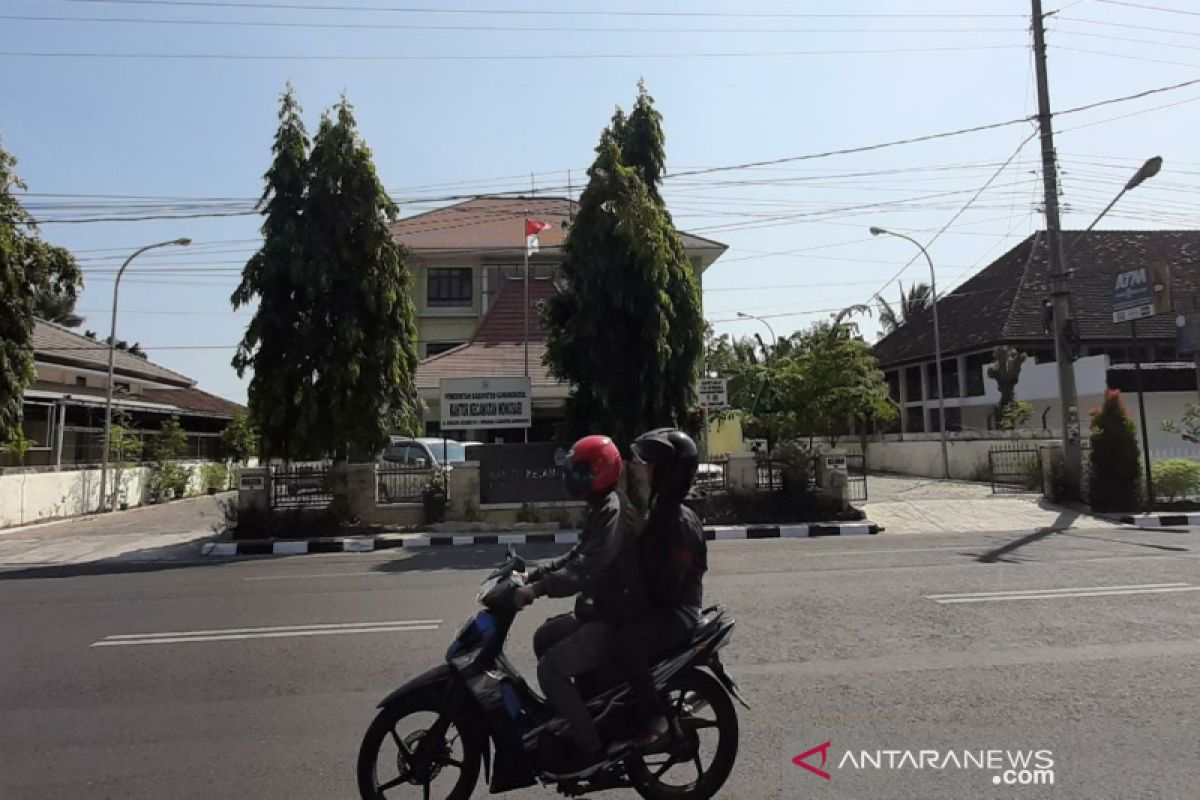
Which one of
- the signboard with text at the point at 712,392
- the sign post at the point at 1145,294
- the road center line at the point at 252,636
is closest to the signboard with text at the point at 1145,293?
the sign post at the point at 1145,294

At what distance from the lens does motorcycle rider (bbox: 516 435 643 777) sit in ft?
11.2

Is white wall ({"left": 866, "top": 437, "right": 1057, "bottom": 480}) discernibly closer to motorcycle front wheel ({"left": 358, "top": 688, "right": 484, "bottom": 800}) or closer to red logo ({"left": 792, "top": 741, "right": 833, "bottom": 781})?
red logo ({"left": 792, "top": 741, "right": 833, "bottom": 781})

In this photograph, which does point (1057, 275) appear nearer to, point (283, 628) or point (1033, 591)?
point (1033, 591)

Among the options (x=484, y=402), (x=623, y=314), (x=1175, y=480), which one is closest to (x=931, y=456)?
(x=1175, y=480)

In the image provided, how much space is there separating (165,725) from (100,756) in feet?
1.56

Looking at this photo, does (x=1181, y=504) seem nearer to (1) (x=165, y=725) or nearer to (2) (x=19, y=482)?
(1) (x=165, y=725)

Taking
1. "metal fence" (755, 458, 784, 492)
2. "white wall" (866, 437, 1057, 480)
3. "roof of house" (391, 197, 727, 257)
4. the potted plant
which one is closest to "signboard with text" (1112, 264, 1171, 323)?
"white wall" (866, 437, 1057, 480)

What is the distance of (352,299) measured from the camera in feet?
53.6

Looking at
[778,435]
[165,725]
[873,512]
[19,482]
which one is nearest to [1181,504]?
[873,512]

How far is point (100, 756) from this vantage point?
169 inches

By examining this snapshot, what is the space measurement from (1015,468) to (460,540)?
16260 mm

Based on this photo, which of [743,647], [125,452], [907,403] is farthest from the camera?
[907,403]

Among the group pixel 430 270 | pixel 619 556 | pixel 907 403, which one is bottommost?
pixel 619 556

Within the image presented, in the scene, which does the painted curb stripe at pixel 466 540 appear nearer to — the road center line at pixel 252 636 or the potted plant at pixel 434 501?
the potted plant at pixel 434 501
